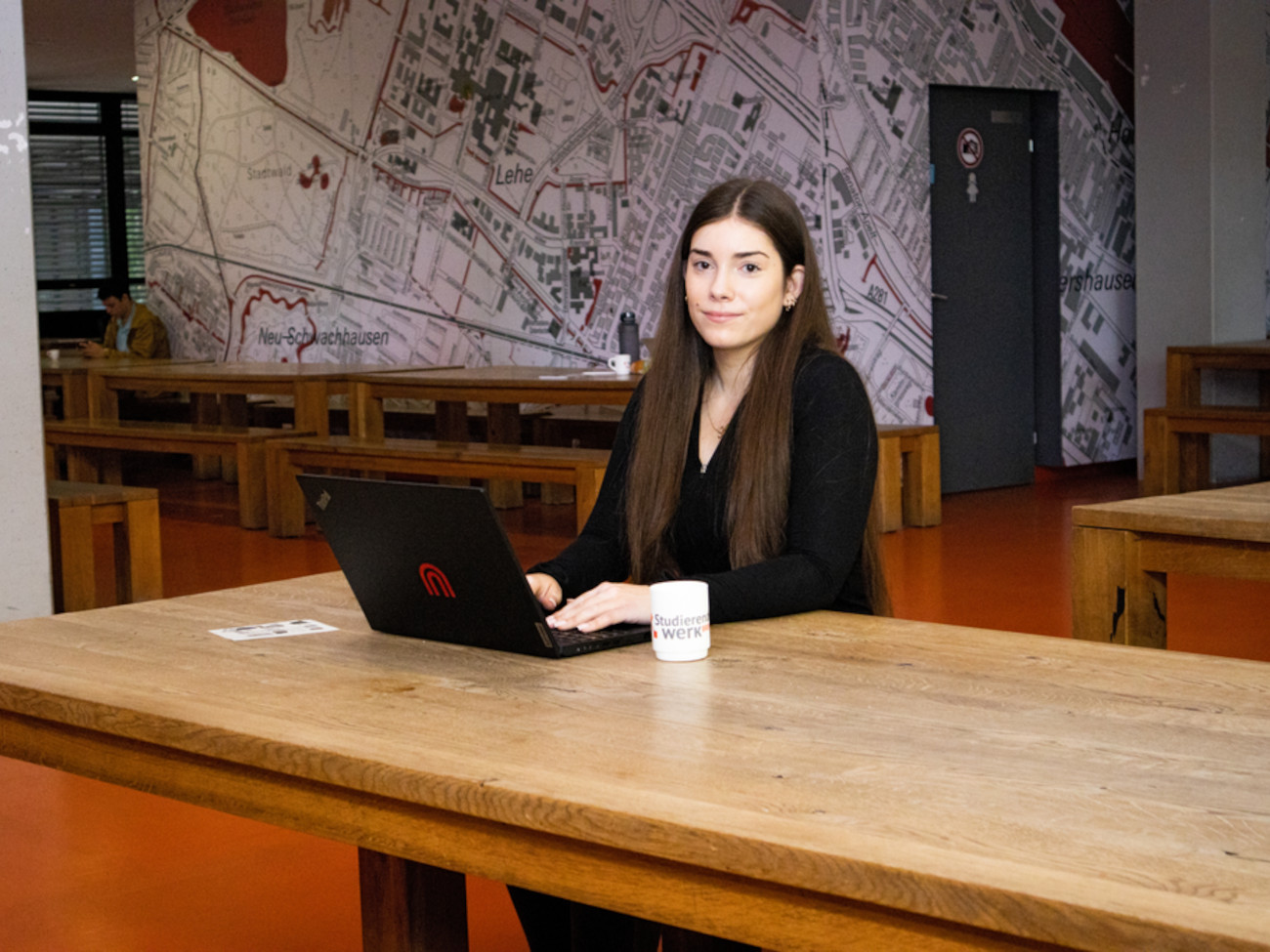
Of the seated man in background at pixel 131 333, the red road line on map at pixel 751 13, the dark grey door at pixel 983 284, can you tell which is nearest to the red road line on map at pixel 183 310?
the seated man in background at pixel 131 333

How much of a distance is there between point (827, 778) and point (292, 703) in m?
0.56

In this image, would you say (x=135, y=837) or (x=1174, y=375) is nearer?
(x=135, y=837)

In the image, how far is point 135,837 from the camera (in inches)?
121

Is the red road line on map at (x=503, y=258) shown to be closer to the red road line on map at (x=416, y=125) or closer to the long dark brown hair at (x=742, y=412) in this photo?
the red road line on map at (x=416, y=125)

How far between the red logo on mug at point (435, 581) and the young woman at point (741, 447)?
276mm

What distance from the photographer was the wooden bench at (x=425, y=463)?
595 centimetres

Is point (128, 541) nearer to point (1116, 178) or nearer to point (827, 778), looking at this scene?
point (827, 778)

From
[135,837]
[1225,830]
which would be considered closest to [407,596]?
[1225,830]

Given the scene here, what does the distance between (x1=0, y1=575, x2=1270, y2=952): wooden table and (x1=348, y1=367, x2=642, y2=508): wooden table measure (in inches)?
176

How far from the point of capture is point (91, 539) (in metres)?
5.00

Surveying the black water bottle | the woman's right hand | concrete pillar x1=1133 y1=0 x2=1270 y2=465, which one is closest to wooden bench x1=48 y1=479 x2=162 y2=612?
the black water bottle

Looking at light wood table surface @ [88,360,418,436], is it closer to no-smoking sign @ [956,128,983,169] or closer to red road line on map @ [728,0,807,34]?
red road line on map @ [728,0,807,34]

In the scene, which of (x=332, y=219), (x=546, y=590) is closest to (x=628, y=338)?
(x=332, y=219)

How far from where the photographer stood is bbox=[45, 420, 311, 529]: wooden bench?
24.4ft
